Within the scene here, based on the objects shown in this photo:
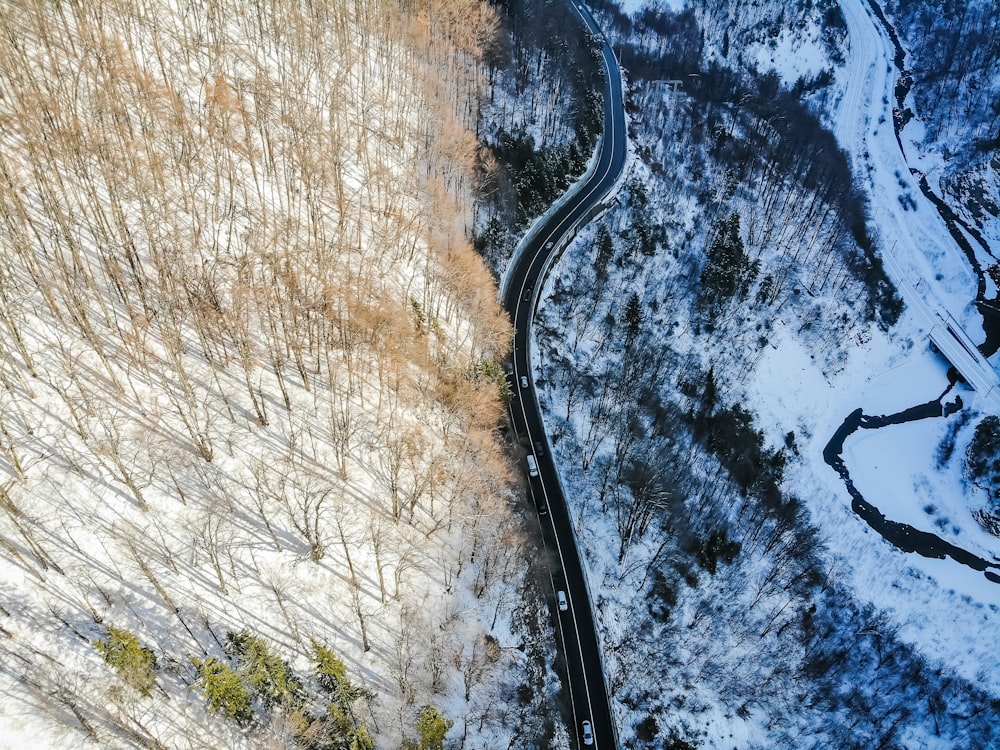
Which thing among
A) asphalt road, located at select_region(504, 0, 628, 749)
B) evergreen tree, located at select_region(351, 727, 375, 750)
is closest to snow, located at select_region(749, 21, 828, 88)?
asphalt road, located at select_region(504, 0, 628, 749)

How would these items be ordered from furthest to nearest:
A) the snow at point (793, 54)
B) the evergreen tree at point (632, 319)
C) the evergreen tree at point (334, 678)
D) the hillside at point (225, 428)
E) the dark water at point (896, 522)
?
the snow at point (793, 54), the evergreen tree at point (632, 319), the dark water at point (896, 522), the evergreen tree at point (334, 678), the hillside at point (225, 428)

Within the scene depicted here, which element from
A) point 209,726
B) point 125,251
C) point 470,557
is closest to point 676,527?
point 470,557

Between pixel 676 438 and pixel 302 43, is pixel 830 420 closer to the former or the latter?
pixel 676 438

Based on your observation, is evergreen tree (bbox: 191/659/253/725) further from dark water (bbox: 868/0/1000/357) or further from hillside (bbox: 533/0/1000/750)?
dark water (bbox: 868/0/1000/357)

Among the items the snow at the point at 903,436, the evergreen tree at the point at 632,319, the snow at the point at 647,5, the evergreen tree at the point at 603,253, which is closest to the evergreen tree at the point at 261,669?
the snow at the point at 903,436

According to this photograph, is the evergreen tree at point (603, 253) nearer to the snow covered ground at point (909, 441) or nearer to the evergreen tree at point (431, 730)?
the snow covered ground at point (909, 441)

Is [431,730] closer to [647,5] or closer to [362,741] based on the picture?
[362,741]
